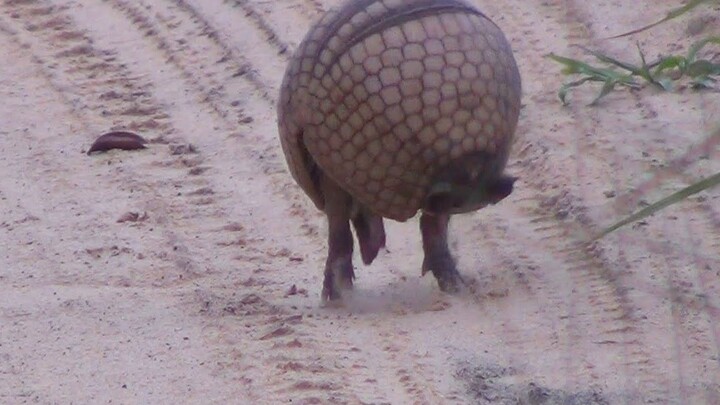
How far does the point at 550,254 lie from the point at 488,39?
102cm

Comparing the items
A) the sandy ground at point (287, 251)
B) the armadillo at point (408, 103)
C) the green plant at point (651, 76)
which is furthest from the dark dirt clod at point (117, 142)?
the armadillo at point (408, 103)

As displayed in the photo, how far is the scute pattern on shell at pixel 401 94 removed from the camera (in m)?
4.81

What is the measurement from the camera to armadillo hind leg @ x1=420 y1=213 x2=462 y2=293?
5.36 m

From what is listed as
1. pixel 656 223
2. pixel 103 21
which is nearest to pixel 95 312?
pixel 656 223

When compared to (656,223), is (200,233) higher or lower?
lower

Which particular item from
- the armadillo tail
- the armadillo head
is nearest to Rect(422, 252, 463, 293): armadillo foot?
the armadillo tail

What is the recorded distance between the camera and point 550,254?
5.60 metres

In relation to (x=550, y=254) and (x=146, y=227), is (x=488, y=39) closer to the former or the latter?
(x=550, y=254)

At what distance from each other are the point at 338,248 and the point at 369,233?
0.40 feet

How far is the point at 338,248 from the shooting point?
5.37 metres

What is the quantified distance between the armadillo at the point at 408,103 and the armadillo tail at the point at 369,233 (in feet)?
1.09

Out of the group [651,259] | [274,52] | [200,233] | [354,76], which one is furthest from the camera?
[274,52]

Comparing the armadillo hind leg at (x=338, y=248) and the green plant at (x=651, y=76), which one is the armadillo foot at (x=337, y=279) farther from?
the green plant at (x=651, y=76)

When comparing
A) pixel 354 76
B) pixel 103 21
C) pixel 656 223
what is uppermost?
pixel 354 76
